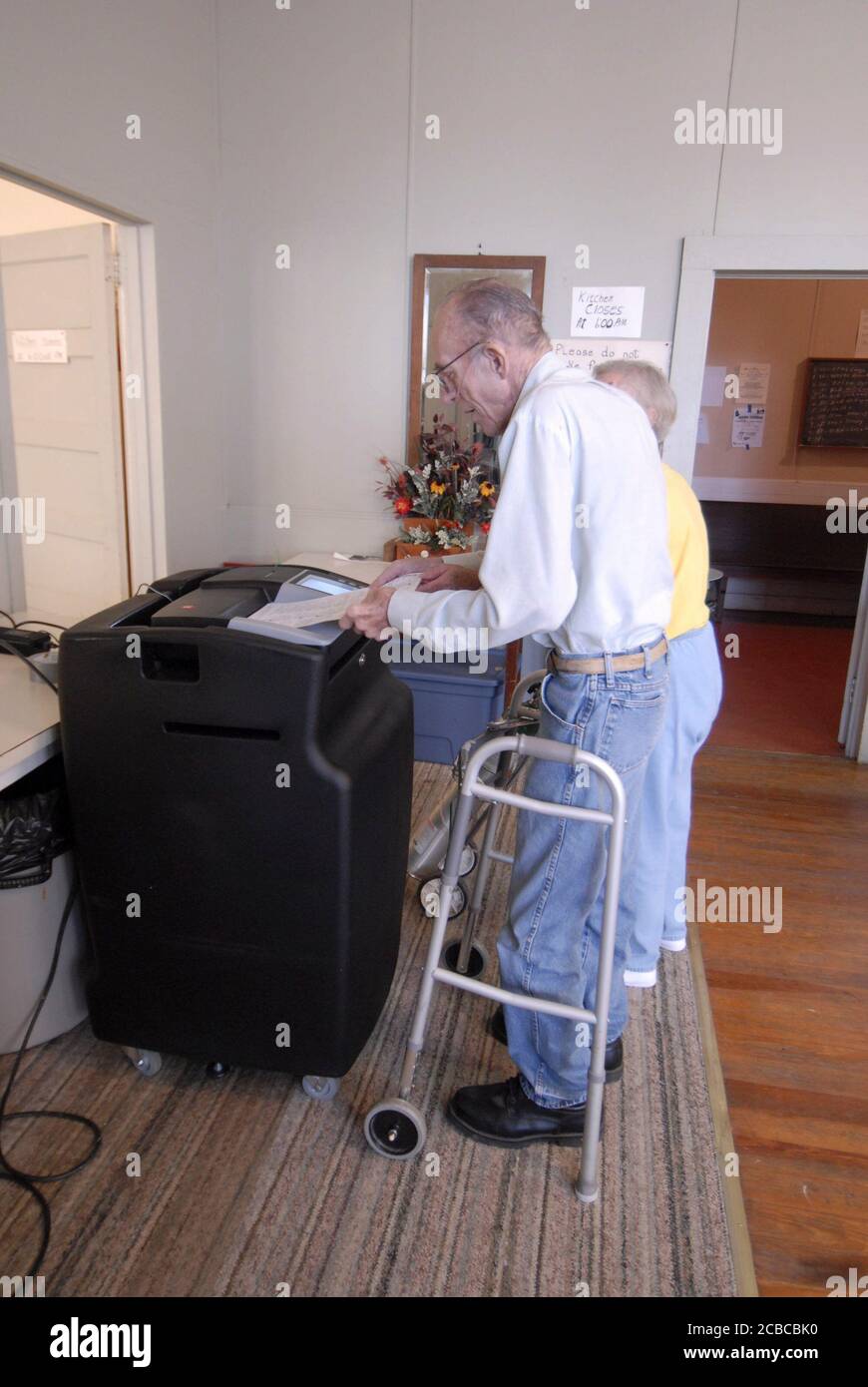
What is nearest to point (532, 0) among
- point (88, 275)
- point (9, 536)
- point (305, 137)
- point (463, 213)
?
point (463, 213)

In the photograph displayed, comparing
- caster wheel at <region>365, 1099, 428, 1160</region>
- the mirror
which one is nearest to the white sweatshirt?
caster wheel at <region>365, 1099, 428, 1160</region>

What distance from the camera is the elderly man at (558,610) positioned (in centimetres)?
132

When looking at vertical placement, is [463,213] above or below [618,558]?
above

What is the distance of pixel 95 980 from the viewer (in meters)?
1.75

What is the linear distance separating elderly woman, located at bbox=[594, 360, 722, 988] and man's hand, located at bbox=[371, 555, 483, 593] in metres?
0.45

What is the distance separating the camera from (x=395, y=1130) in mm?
1648

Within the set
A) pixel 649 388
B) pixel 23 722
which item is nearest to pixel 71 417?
pixel 23 722

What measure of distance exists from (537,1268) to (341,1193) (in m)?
0.36

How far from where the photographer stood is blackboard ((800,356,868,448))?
625 centimetres

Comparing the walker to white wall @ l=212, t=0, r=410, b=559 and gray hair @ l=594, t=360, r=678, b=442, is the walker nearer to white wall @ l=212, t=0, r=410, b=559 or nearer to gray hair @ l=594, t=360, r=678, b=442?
gray hair @ l=594, t=360, r=678, b=442

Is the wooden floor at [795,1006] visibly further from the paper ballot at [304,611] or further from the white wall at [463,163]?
the white wall at [463,163]

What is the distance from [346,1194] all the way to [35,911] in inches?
32.6

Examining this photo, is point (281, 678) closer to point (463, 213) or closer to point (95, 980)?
point (95, 980)
